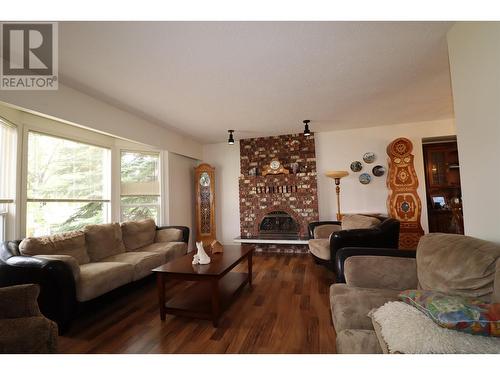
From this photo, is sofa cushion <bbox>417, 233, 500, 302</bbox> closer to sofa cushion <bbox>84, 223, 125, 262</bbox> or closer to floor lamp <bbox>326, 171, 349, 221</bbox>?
floor lamp <bbox>326, 171, 349, 221</bbox>

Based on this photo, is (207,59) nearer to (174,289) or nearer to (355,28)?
(355,28)

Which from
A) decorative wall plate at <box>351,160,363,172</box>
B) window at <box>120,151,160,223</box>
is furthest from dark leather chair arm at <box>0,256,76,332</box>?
decorative wall plate at <box>351,160,363,172</box>

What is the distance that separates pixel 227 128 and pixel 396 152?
315cm

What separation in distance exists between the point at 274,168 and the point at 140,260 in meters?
3.03

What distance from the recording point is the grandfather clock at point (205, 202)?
4.95 metres

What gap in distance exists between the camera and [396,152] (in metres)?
3.99

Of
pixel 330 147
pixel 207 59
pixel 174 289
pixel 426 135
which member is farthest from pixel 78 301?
pixel 426 135

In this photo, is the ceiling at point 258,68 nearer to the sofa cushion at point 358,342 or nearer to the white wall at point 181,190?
the white wall at point 181,190

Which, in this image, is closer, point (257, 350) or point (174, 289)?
point (257, 350)

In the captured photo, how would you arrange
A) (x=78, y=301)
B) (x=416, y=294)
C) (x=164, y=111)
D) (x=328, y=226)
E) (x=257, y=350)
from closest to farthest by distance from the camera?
(x=416, y=294), (x=257, y=350), (x=78, y=301), (x=164, y=111), (x=328, y=226)

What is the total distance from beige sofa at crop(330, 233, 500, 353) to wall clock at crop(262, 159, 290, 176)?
290cm

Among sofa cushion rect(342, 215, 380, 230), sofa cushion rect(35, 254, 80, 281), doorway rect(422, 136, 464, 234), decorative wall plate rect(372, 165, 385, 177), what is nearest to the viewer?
sofa cushion rect(35, 254, 80, 281)

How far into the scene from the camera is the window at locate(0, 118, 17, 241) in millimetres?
2273

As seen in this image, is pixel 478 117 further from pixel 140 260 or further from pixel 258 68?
pixel 140 260
